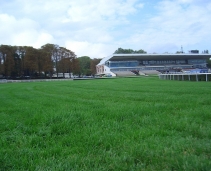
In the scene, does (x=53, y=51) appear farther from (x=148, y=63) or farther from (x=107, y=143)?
(x=107, y=143)

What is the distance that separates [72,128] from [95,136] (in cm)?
99

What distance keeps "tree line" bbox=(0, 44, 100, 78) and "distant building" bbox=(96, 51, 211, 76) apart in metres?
29.6

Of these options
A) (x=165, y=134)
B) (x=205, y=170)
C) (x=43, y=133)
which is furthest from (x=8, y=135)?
(x=205, y=170)

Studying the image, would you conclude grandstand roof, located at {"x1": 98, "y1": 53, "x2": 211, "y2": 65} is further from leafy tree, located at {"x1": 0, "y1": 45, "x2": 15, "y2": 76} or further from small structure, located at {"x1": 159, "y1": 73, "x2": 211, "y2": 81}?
small structure, located at {"x1": 159, "y1": 73, "x2": 211, "y2": 81}

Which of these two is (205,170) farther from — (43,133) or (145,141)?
(43,133)

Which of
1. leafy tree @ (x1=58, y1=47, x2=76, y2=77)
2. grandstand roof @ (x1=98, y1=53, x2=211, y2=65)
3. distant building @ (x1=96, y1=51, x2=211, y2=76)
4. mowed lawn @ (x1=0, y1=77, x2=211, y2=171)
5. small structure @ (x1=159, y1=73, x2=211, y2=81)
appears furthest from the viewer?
distant building @ (x1=96, y1=51, x2=211, y2=76)

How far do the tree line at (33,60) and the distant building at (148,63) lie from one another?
1164 inches

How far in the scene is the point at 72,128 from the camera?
530 centimetres

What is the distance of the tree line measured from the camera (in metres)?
71.1

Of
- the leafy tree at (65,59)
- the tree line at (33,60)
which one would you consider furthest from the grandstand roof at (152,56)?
the tree line at (33,60)

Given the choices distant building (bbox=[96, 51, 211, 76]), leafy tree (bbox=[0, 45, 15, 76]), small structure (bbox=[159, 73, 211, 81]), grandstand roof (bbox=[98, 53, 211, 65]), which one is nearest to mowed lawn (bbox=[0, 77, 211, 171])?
small structure (bbox=[159, 73, 211, 81])

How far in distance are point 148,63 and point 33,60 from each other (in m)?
70.7

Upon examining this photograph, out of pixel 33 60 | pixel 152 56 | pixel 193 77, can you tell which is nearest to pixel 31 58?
pixel 33 60

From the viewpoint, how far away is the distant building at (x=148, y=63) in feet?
359
